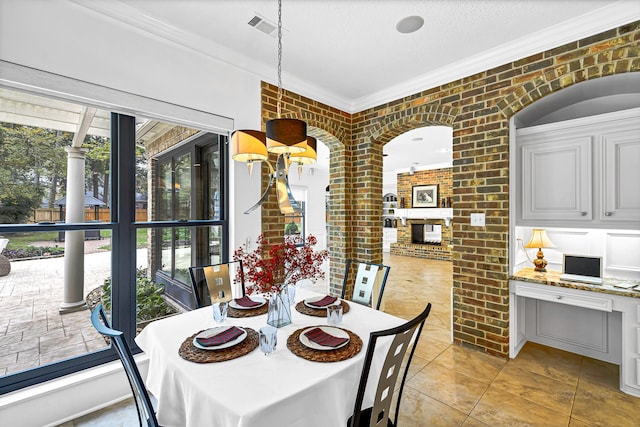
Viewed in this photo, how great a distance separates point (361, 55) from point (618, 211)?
8.25 ft

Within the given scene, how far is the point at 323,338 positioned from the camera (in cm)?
146

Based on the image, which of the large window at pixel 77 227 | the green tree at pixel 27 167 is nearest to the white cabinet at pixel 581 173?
the large window at pixel 77 227

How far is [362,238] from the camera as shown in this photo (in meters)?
3.85

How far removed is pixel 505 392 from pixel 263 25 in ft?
11.1

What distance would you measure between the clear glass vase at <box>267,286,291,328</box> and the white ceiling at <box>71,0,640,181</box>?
79.0 inches

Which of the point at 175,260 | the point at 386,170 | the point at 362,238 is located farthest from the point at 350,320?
the point at 386,170

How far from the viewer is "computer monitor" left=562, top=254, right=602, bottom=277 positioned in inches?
97.0

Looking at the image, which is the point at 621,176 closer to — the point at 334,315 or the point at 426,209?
the point at 334,315

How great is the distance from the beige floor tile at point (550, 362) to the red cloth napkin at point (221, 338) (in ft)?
8.27

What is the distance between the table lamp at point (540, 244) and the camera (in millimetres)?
2829

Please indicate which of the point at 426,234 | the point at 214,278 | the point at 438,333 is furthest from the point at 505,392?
the point at 426,234

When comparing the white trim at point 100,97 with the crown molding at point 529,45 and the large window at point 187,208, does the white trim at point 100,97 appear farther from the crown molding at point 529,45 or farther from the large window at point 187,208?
the crown molding at point 529,45

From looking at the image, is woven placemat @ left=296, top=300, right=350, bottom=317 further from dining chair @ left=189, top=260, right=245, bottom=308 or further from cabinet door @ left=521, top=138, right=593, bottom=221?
cabinet door @ left=521, top=138, right=593, bottom=221

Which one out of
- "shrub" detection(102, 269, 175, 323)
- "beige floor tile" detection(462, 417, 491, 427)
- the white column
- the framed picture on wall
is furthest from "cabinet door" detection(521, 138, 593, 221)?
the framed picture on wall
